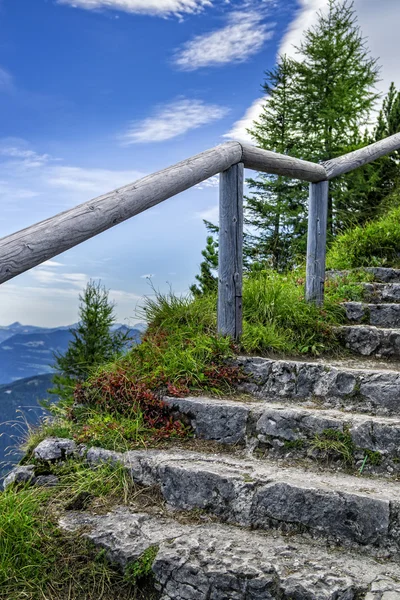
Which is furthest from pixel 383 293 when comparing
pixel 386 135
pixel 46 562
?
pixel 386 135

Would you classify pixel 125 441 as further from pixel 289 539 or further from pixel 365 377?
pixel 365 377

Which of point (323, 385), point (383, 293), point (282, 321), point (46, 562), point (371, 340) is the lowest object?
point (46, 562)

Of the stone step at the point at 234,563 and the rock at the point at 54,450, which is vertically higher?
the rock at the point at 54,450

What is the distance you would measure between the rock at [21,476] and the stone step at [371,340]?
109 inches

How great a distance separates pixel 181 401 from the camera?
11.3ft

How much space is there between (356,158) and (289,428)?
3.50 metres

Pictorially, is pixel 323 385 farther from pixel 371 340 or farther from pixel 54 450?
pixel 54 450

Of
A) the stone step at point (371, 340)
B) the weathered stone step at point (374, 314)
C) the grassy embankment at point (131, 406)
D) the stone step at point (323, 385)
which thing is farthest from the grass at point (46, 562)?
the weathered stone step at point (374, 314)

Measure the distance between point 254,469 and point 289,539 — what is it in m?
0.45

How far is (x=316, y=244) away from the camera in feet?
16.1

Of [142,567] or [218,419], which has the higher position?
[218,419]

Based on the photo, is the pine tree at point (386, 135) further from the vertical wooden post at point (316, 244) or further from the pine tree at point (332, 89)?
the vertical wooden post at point (316, 244)

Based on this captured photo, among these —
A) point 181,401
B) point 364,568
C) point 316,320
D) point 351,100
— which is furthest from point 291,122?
point 364,568

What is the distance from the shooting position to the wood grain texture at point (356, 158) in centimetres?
501
